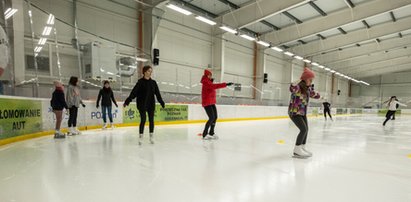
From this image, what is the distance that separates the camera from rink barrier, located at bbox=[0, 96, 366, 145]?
3.82 meters

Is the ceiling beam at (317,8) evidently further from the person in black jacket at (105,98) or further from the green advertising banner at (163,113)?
the person in black jacket at (105,98)

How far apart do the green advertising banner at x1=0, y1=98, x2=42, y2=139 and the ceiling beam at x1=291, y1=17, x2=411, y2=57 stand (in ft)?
63.7

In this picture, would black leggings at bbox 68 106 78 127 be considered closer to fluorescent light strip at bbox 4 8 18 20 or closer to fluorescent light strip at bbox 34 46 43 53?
fluorescent light strip at bbox 34 46 43 53

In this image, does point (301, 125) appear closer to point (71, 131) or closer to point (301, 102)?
point (301, 102)

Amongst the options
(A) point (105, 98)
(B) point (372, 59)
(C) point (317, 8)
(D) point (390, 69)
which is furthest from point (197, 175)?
(D) point (390, 69)

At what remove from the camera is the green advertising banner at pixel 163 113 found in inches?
284

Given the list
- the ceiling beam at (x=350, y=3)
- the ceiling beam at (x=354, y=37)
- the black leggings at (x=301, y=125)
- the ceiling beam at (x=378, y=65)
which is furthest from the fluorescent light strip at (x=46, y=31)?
the ceiling beam at (x=378, y=65)

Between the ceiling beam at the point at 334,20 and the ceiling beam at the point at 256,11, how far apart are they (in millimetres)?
4387

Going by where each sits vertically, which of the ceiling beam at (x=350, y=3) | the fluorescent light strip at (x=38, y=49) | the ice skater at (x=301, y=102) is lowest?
the ice skater at (x=301, y=102)

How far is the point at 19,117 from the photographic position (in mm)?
4117

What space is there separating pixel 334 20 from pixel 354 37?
4835 mm

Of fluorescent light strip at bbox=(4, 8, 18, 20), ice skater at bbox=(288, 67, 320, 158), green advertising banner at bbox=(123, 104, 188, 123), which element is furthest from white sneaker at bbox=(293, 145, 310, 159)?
fluorescent light strip at bbox=(4, 8, 18, 20)

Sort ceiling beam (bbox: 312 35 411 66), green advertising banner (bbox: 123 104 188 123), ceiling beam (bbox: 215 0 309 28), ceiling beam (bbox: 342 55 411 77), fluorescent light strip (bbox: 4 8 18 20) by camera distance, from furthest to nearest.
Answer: ceiling beam (bbox: 342 55 411 77), ceiling beam (bbox: 312 35 411 66), ceiling beam (bbox: 215 0 309 28), green advertising banner (bbox: 123 104 188 123), fluorescent light strip (bbox: 4 8 18 20)

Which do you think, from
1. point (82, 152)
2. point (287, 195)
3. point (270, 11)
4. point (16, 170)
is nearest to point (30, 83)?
point (82, 152)
